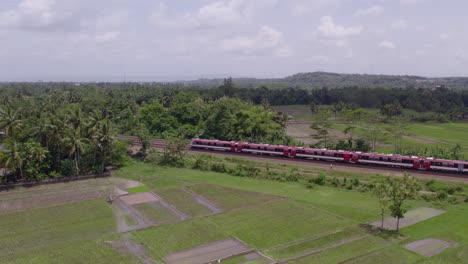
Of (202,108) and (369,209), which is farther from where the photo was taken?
(202,108)

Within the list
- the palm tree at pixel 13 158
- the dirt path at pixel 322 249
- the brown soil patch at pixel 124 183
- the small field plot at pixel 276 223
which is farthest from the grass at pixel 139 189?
the dirt path at pixel 322 249

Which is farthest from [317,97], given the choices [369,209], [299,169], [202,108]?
[369,209]

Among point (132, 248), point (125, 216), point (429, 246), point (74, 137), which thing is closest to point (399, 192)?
point (429, 246)

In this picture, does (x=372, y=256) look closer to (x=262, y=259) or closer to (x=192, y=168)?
(x=262, y=259)

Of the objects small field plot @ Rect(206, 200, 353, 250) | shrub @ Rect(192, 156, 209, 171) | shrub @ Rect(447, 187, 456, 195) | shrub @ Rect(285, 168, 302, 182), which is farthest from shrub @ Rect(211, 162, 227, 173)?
shrub @ Rect(447, 187, 456, 195)

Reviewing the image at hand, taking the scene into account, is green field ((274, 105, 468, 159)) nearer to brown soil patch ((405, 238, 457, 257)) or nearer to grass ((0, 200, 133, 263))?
brown soil patch ((405, 238, 457, 257))
